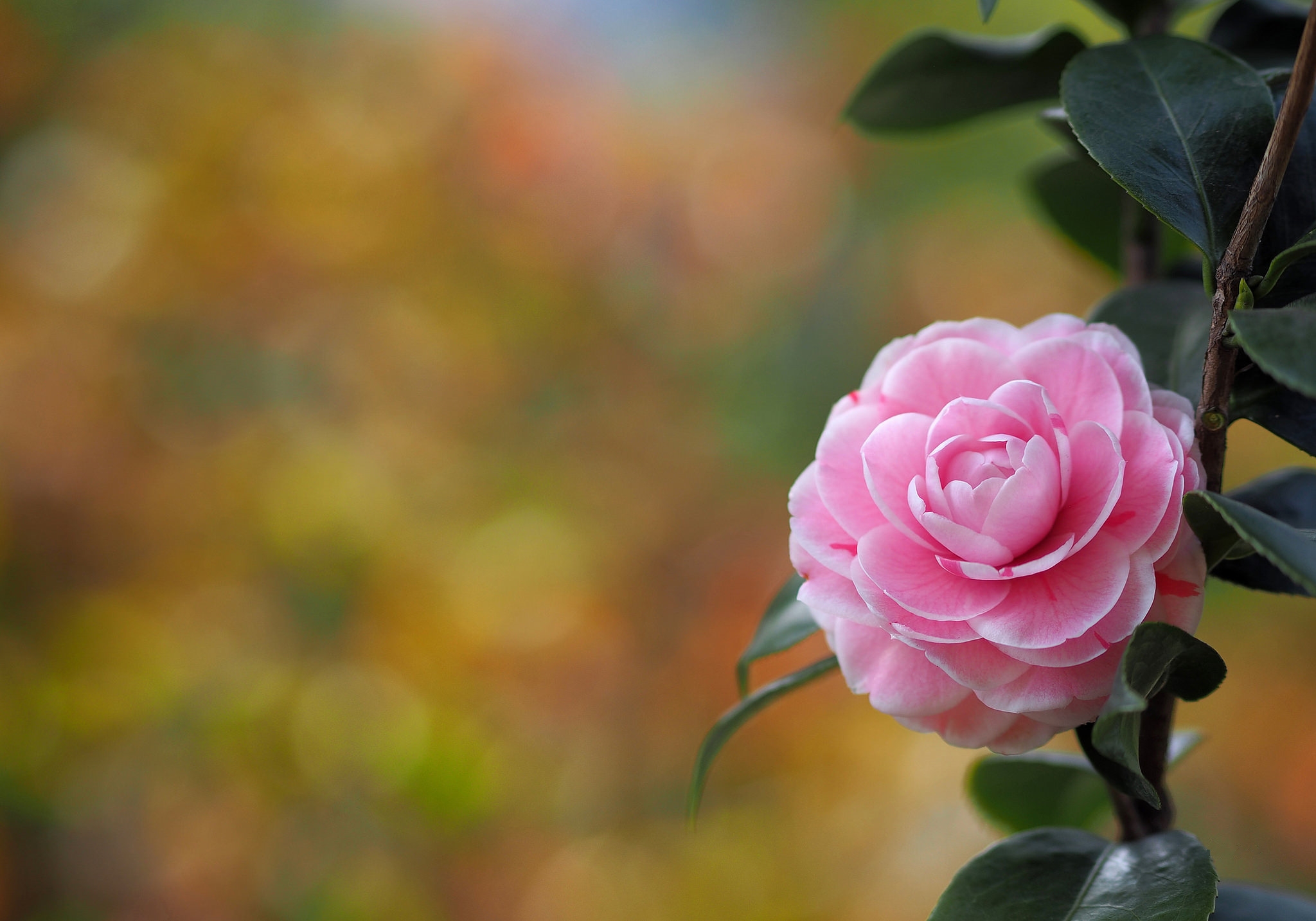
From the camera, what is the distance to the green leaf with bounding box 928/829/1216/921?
297 mm

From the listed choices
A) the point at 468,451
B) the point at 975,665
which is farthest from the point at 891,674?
the point at 468,451

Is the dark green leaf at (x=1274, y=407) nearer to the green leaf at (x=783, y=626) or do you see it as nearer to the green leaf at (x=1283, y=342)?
the green leaf at (x=1283, y=342)

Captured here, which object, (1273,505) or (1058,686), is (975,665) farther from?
(1273,505)

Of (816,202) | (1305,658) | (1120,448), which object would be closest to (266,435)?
(816,202)

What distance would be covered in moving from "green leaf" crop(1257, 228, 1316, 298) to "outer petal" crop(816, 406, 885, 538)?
0.39ft

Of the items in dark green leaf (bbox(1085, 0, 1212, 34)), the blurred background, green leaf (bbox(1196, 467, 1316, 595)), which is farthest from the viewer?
the blurred background

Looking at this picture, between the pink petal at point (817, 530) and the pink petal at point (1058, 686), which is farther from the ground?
the pink petal at point (817, 530)

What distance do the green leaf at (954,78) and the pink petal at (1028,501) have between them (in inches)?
10.1

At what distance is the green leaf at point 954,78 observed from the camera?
438 millimetres

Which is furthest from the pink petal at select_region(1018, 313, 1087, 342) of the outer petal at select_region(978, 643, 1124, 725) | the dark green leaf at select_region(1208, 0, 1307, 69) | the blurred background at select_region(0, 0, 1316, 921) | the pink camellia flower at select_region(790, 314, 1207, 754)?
the blurred background at select_region(0, 0, 1316, 921)

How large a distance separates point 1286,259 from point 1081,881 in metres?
0.22

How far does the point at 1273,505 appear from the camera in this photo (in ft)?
1.27

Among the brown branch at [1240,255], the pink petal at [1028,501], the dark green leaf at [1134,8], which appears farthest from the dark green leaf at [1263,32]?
the pink petal at [1028,501]

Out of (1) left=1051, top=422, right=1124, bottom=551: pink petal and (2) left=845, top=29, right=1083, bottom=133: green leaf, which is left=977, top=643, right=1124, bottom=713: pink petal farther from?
(2) left=845, top=29, right=1083, bottom=133: green leaf
